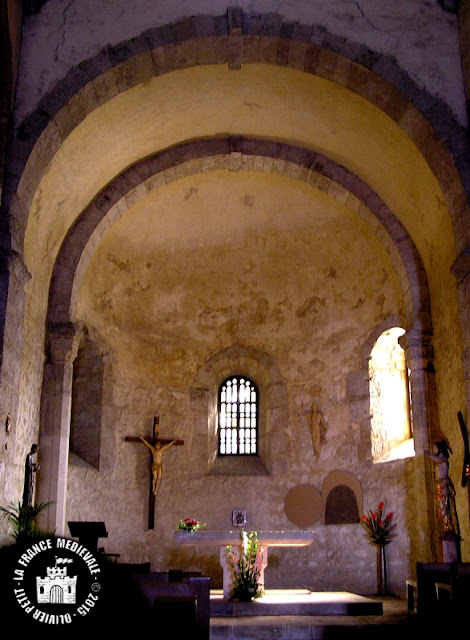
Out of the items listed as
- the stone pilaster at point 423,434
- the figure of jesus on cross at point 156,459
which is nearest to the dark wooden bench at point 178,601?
the stone pilaster at point 423,434

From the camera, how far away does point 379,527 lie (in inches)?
484

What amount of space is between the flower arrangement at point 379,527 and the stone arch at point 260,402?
235 cm

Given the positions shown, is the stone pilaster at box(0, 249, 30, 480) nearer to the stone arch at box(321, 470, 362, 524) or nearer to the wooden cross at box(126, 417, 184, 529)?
the wooden cross at box(126, 417, 184, 529)

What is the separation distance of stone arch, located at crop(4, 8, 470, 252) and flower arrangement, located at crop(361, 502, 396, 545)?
5.26 m

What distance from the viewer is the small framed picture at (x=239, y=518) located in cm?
1360

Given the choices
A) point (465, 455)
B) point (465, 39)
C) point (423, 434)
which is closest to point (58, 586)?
point (465, 455)

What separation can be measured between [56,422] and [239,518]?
14.6 ft

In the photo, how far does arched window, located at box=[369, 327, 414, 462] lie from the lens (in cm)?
1337

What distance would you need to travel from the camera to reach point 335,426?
44.9ft

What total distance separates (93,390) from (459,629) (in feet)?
28.2

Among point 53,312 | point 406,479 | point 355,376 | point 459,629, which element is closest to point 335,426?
point 355,376

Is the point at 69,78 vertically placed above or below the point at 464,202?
above

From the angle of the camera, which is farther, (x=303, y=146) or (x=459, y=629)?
(x=303, y=146)

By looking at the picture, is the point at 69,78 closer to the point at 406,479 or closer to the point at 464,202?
the point at 464,202
